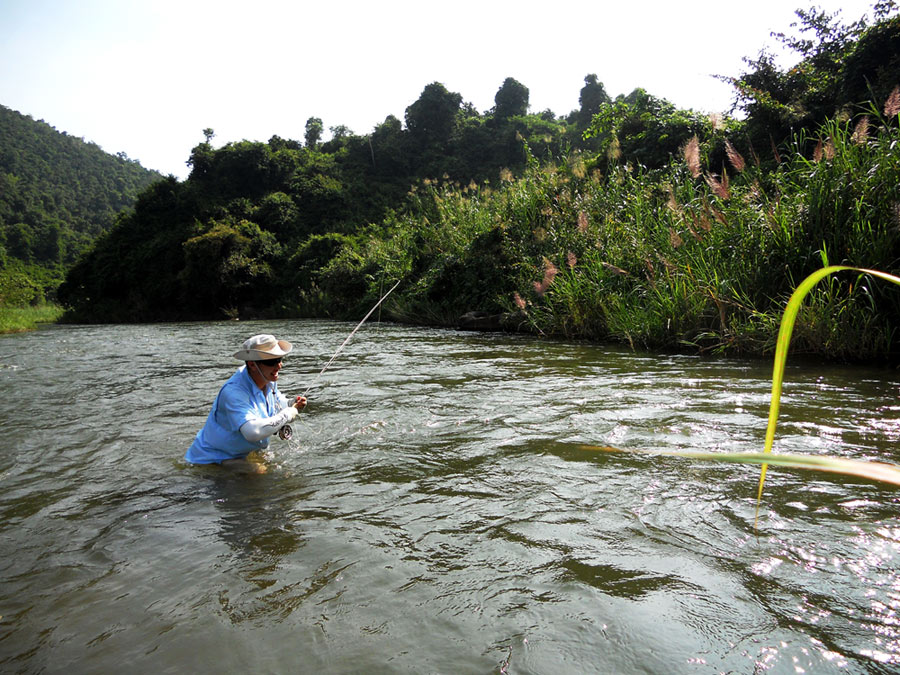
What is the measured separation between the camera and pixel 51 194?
211 feet

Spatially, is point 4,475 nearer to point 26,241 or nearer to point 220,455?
point 220,455

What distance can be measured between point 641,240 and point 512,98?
136 feet

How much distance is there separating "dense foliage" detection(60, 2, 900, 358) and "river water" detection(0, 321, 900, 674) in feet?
5.53

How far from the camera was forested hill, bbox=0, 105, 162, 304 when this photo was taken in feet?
166

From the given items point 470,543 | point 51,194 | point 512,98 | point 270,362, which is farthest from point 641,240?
point 51,194

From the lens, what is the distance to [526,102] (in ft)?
155

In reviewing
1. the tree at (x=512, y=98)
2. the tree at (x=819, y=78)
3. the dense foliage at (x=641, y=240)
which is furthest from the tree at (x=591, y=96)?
the tree at (x=819, y=78)

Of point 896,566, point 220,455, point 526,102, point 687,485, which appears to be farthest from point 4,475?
point 526,102

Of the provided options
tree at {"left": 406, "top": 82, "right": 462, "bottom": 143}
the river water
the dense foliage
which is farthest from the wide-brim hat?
tree at {"left": 406, "top": 82, "right": 462, "bottom": 143}

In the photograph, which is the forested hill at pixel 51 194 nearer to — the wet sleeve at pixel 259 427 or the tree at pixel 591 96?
the wet sleeve at pixel 259 427

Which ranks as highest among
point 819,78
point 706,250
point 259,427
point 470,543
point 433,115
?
point 433,115

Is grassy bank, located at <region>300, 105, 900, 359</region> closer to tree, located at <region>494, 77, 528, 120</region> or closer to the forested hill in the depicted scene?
the forested hill

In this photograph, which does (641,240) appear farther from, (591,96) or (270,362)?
(591,96)

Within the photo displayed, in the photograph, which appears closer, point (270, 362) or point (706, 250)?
point (270, 362)
